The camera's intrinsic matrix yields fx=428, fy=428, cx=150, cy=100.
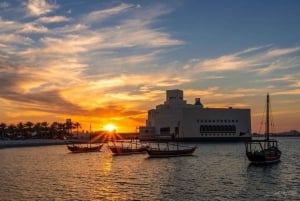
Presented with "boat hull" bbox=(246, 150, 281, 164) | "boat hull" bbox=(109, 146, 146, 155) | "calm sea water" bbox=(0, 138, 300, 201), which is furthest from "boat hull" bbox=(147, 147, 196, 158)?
"calm sea water" bbox=(0, 138, 300, 201)

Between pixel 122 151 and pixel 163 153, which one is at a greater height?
pixel 163 153

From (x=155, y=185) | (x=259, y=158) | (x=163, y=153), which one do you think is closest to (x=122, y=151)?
(x=163, y=153)

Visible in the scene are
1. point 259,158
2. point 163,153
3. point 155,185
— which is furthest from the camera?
→ point 163,153

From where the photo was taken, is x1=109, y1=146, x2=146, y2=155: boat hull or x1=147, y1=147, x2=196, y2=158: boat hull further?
x1=109, y1=146, x2=146, y2=155: boat hull

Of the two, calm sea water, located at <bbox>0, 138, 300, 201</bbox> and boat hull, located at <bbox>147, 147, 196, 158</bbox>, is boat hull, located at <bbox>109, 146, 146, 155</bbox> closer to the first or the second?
boat hull, located at <bbox>147, 147, 196, 158</bbox>

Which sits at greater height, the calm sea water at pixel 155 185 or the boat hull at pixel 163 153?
the boat hull at pixel 163 153

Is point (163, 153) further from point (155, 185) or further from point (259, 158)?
point (155, 185)

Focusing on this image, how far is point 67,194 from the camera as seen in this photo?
47625 mm

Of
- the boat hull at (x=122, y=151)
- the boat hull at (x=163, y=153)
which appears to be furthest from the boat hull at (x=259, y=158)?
the boat hull at (x=122, y=151)

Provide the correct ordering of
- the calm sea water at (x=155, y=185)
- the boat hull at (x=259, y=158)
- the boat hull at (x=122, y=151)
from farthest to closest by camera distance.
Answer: the boat hull at (x=122, y=151) → the boat hull at (x=259, y=158) → the calm sea water at (x=155, y=185)

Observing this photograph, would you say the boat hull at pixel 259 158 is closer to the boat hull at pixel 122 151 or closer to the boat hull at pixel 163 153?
the boat hull at pixel 163 153

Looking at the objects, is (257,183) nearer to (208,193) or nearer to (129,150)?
(208,193)

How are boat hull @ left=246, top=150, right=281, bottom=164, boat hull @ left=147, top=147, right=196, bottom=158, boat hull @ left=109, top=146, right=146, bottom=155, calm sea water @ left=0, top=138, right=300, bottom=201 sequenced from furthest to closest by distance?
boat hull @ left=109, top=146, right=146, bottom=155 < boat hull @ left=147, top=147, right=196, bottom=158 < boat hull @ left=246, top=150, right=281, bottom=164 < calm sea water @ left=0, top=138, right=300, bottom=201

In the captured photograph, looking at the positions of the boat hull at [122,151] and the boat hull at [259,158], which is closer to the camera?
the boat hull at [259,158]
